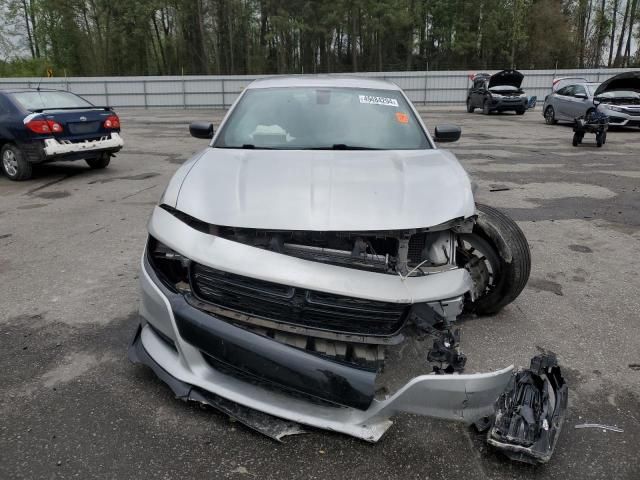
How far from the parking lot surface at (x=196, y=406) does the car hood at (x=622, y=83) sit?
11.8 meters

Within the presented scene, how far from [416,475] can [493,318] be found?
1.66m

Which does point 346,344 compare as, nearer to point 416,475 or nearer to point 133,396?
point 416,475

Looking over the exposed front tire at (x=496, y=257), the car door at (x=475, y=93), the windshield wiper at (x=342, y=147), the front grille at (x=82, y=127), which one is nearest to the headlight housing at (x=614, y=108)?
the car door at (x=475, y=93)

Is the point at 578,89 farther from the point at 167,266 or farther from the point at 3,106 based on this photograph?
the point at 167,266

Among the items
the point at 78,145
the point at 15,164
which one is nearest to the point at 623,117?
the point at 78,145

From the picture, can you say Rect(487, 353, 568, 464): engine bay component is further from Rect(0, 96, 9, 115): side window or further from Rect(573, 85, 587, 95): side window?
Rect(573, 85, 587, 95): side window

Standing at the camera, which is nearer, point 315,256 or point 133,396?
point 315,256

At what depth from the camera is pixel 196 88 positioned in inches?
1185

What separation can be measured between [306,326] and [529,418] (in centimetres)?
100

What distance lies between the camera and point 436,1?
141 ft

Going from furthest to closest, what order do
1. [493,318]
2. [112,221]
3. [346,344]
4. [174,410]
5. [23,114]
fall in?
[23,114] → [112,221] → [493,318] → [174,410] → [346,344]

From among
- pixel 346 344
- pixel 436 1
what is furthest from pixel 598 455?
pixel 436 1

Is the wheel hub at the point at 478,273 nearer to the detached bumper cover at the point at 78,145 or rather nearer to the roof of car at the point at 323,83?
the roof of car at the point at 323,83

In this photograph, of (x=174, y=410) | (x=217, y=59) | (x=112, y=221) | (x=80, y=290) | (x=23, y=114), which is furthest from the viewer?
(x=217, y=59)
